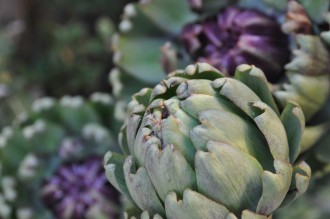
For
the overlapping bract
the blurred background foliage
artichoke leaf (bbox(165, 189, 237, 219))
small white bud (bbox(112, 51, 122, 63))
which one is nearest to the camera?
artichoke leaf (bbox(165, 189, 237, 219))

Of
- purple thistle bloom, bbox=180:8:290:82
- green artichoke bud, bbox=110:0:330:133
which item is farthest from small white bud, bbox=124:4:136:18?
purple thistle bloom, bbox=180:8:290:82

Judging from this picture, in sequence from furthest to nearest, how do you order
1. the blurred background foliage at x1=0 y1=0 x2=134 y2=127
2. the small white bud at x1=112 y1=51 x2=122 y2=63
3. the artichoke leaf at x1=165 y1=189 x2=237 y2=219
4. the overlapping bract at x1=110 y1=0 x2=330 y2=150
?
1. the blurred background foliage at x1=0 y1=0 x2=134 y2=127
2. the small white bud at x1=112 y1=51 x2=122 y2=63
3. the overlapping bract at x1=110 y1=0 x2=330 y2=150
4. the artichoke leaf at x1=165 y1=189 x2=237 y2=219

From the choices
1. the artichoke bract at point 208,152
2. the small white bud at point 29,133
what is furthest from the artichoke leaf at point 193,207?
the small white bud at point 29,133

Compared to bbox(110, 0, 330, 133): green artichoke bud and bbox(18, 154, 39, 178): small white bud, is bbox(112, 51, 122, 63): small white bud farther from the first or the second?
bbox(18, 154, 39, 178): small white bud

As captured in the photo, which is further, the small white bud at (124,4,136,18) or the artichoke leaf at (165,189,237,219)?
the small white bud at (124,4,136,18)

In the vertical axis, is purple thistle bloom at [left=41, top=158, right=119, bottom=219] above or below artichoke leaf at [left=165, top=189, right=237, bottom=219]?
above

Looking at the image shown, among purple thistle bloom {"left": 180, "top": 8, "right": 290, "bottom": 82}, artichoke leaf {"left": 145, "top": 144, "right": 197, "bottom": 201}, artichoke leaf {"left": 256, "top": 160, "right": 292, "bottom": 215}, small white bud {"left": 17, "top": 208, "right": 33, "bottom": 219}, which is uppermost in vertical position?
small white bud {"left": 17, "top": 208, "right": 33, "bottom": 219}
